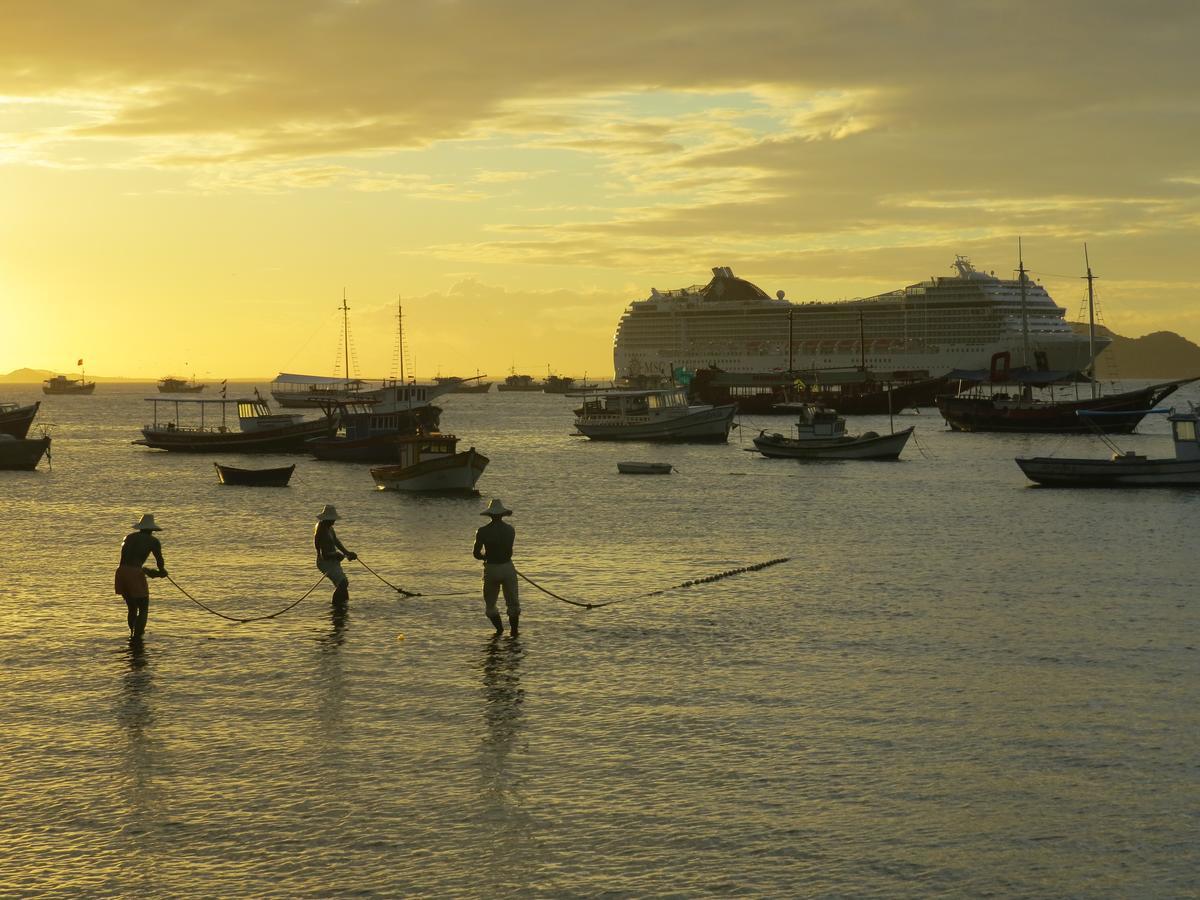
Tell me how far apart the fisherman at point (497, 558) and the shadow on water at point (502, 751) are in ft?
1.84

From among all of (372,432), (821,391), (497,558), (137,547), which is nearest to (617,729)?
(497,558)

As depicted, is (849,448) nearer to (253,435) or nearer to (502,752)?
(253,435)

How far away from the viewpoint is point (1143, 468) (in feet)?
192

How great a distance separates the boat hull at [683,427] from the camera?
343 ft

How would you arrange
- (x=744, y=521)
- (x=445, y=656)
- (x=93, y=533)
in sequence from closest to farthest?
(x=445, y=656)
(x=93, y=533)
(x=744, y=521)

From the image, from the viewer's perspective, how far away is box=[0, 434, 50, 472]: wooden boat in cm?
7669

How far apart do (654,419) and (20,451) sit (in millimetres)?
47436

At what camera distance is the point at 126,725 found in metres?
16.4

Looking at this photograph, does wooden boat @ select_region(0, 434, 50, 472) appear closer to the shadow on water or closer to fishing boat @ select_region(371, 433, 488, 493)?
fishing boat @ select_region(371, 433, 488, 493)

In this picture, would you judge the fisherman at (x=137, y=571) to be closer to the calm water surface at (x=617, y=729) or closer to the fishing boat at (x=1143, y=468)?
the calm water surface at (x=617, y=729)

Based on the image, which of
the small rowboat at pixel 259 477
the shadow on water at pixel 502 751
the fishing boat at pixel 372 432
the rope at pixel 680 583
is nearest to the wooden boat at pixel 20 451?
the fishing boat at pixel 372 432

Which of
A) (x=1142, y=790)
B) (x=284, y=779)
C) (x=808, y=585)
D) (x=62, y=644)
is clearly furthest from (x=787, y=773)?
(x=808, y=585)

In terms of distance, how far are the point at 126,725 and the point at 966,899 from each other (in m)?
10.1

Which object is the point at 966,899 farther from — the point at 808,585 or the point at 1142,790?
the point at 808,585
